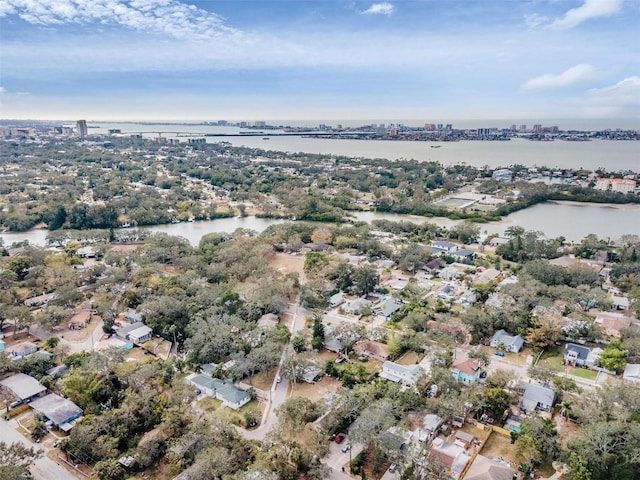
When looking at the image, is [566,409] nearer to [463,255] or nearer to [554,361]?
[554,361]

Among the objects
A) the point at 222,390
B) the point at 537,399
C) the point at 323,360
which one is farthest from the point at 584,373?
the point at 222,390

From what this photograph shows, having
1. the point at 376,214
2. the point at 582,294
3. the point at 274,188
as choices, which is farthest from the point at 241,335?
the point at 274,188

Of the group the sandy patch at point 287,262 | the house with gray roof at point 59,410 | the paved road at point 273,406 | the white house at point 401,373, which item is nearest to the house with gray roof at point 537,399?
the white house at point 401,373

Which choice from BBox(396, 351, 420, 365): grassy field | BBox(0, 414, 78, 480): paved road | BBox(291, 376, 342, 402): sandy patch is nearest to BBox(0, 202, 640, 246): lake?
BBox(291, 376, 342, 402): sandy patch

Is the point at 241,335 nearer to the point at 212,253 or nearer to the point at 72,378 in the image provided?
the point at 72,378

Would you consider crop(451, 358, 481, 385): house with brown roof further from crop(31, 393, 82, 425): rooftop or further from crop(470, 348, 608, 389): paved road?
crop(31, 393, 82, 425): rooftop

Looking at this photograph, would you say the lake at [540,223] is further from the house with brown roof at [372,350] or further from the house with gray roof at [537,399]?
the house with gray roof at [537,399]
